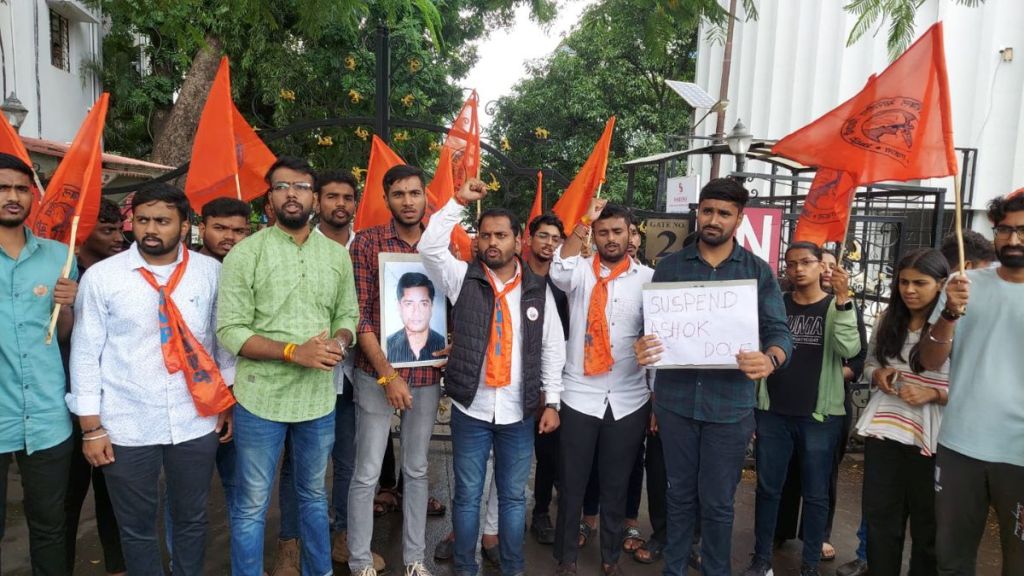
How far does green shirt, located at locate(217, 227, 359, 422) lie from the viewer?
2.90 m

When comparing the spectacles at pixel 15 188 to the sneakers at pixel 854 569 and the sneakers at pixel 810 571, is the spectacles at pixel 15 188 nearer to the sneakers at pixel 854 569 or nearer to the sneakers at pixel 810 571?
the sneakers at pixel 810 571

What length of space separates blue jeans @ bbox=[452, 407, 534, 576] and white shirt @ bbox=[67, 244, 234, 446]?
4.29ft

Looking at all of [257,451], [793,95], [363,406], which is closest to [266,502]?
[257,451]

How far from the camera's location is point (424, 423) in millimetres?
3439

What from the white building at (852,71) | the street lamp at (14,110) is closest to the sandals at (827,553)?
the white building at (852,71)

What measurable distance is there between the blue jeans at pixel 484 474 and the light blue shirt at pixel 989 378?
1974 mm

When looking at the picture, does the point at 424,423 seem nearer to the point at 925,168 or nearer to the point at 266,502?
the point at 266,502

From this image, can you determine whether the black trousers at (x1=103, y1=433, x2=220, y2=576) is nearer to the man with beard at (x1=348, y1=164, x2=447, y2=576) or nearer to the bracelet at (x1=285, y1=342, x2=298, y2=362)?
the bracelet at (x1=285, y1=342, x2=298, y2=362)

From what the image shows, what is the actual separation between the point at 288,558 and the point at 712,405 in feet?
7.99

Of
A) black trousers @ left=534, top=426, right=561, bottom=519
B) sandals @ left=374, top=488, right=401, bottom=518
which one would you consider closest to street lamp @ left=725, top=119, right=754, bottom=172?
black trousers @ left=534, top=426, right=561, bottom=519

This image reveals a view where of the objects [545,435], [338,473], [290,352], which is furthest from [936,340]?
[338,473]

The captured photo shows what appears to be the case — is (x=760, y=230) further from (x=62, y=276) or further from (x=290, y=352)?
(x=62, y=276)

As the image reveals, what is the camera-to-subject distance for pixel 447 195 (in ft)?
15.1

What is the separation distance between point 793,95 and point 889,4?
1216cm
